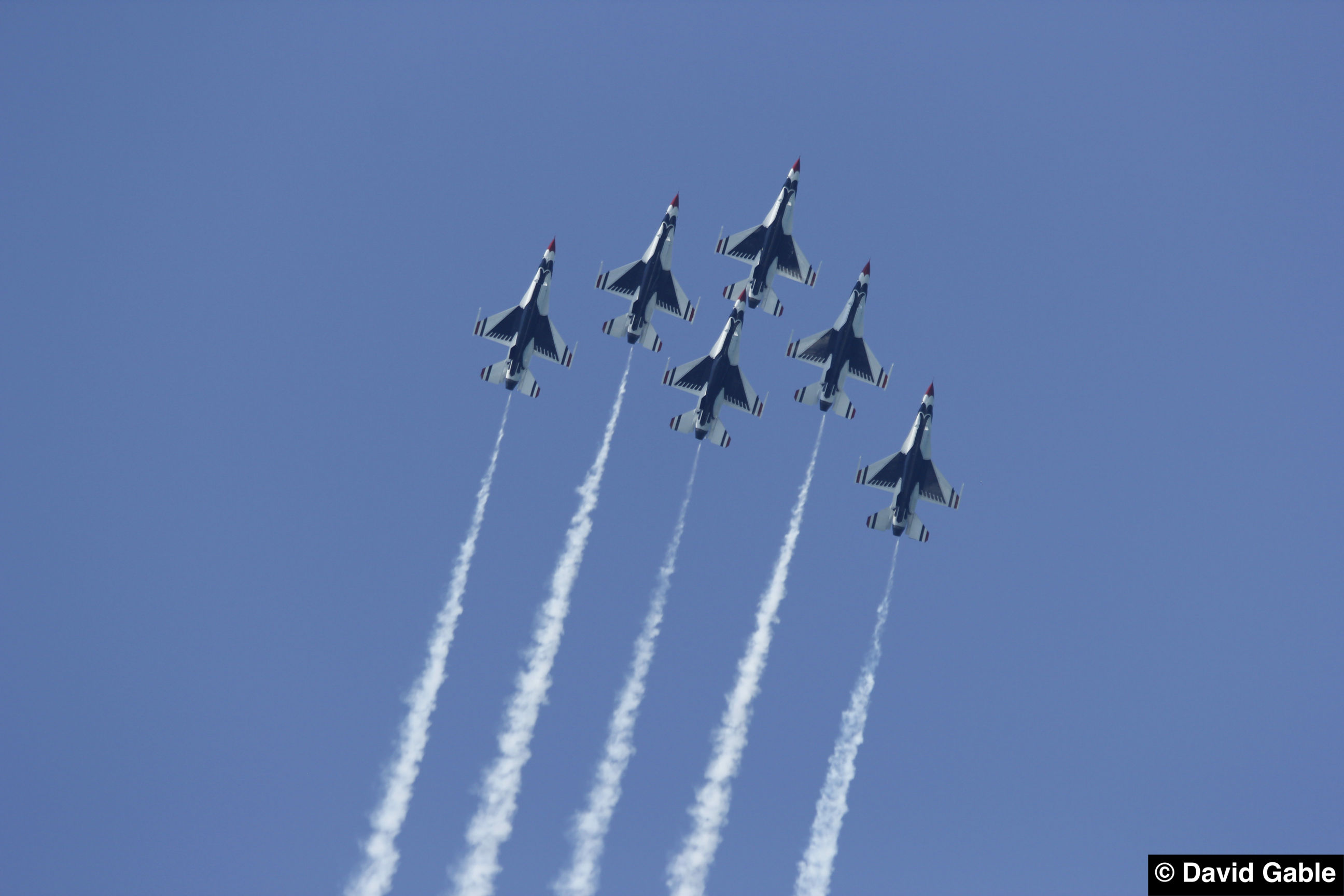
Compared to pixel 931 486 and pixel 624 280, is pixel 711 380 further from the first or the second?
pixel 931 486

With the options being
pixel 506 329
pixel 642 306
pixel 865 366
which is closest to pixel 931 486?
pixel 865 366

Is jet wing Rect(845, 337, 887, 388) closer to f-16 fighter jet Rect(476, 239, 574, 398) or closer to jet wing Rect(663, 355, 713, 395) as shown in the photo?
jet wing Rect(663, 355, 713, 395)

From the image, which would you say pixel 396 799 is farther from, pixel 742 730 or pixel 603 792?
pixel 742 730

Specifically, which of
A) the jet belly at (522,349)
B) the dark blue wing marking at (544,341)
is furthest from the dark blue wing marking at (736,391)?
the jet belly at (522,349)

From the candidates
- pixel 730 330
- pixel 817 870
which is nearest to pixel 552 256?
pixel 730 330

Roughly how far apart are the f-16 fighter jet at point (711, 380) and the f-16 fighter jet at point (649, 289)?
12.0 feet

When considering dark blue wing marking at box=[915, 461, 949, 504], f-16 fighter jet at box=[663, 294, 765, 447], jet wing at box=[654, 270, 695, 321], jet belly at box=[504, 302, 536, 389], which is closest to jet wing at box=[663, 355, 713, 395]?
f-16 fighter jet at box=[663, 294, 765, 447]

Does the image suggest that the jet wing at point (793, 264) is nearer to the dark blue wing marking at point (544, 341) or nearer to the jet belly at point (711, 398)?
the jet belly at point (711, 398)

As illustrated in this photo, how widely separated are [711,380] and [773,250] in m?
11.6

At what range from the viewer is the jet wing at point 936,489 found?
9475 cm

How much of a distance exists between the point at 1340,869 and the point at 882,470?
1500 inches

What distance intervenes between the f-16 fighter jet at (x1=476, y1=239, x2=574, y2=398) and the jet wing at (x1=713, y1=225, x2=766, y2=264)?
1256cm

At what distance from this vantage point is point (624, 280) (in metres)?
96.2

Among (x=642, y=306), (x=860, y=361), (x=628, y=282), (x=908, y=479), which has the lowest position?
(x=908, y=479)
